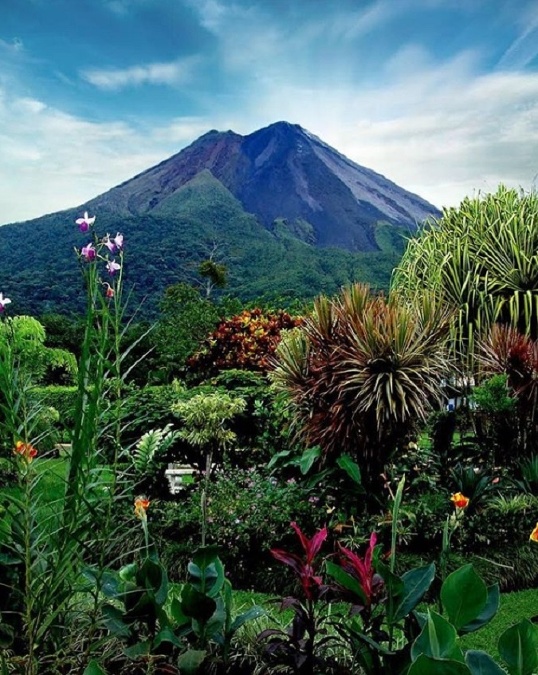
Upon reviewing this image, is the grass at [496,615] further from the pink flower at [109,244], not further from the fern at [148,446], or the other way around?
the pink flower at [109,244]

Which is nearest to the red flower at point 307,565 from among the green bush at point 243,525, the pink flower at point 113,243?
the pink flower at point 113,243

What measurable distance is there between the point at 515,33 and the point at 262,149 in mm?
95694

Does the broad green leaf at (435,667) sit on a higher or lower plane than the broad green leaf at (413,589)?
higher

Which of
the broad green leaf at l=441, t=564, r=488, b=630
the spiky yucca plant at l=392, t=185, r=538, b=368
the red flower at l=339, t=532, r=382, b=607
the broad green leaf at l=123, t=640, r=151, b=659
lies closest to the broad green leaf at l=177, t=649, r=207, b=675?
the broad green leaf at l=123, t=640, r=151, b=659

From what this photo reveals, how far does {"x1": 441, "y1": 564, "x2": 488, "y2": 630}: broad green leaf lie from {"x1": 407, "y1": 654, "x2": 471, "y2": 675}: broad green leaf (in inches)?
21.3

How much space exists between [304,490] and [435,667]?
149 inches

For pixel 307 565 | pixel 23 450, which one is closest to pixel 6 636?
pixel 23 450

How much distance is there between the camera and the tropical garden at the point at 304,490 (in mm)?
2070

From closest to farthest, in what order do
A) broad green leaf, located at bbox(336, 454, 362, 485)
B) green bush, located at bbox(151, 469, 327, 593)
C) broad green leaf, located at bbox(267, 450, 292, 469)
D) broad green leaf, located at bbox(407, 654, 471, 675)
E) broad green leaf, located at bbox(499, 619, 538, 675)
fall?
broad green leaf, located at bbox(407, 654, 471, 675) → broad green leaf, located at bbox(499, 619, 538, 675) → green bush, located at bbox(151, 469, 327, 593) → broad green leaf, located at bbox(336, 454, 362, 485) → broad green leaf, located at bbox(267, 450, 292, 469)

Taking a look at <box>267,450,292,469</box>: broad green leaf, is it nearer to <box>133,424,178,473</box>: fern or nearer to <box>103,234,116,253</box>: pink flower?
<box>133,424,178,473</box>: fern

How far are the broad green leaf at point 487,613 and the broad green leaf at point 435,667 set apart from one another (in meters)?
0.61

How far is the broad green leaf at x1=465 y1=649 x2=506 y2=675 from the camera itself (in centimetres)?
163

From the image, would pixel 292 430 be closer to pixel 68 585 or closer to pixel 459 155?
pixel 68 585

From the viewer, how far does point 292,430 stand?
19.7ft
